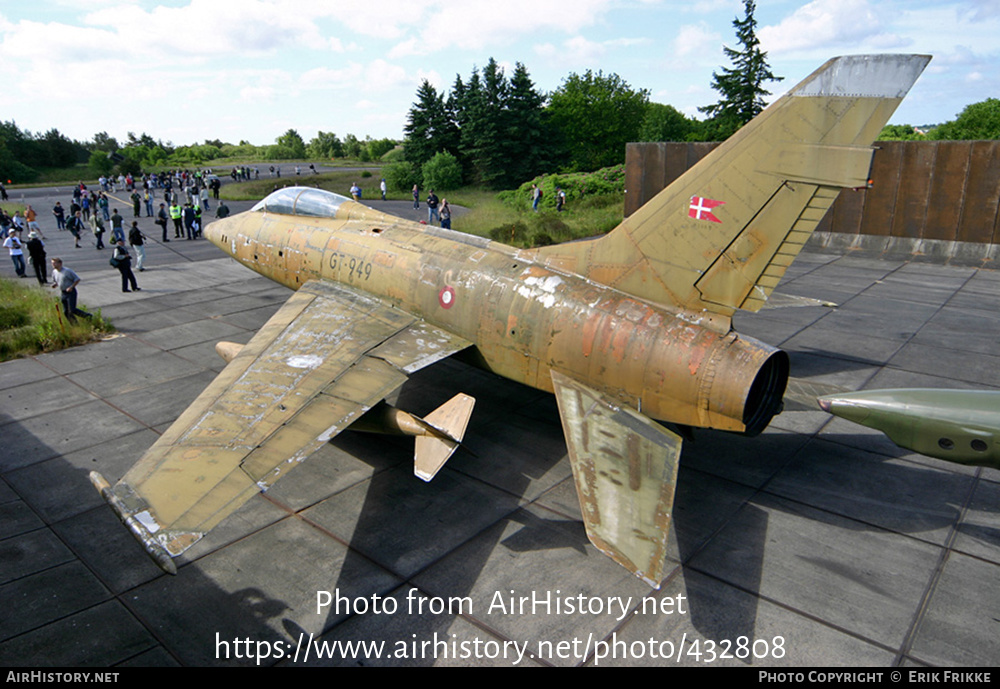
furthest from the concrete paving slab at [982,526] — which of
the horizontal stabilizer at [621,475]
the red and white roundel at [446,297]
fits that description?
the red and white roundel at [446,297]

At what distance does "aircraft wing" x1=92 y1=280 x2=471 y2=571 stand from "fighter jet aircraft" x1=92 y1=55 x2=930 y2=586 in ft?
0.10

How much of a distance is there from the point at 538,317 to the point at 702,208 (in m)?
3.21

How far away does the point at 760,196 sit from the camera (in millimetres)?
8898

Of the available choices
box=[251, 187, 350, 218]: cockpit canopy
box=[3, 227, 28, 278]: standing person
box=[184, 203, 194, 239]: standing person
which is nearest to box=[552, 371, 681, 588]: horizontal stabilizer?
box=[251, 187, 350, 218]: cockpit canopy

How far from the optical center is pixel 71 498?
9.73 metres

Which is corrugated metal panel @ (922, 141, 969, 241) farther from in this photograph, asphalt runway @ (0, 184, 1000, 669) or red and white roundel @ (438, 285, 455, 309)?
red and white roundel @ (438, 285, 455, 309)

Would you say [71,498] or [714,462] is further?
[714,462]

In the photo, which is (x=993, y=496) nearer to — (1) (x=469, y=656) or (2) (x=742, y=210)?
(2) (x=742, y=210)

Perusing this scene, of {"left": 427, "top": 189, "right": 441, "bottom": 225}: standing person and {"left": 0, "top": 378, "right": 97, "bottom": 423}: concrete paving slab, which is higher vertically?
{"left": 427, "top": 189, "right": 441, "bottom": 225}: standing person

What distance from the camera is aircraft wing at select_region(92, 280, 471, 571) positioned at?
649cm
